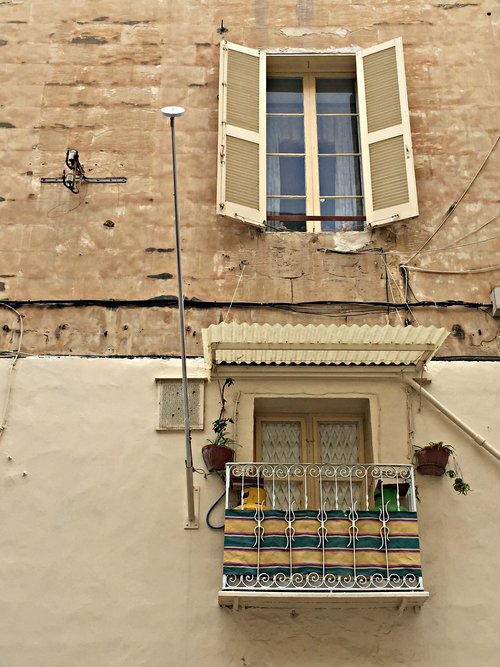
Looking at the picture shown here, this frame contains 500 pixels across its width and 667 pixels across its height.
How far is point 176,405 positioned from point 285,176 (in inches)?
114

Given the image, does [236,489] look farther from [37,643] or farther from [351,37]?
[351,37]

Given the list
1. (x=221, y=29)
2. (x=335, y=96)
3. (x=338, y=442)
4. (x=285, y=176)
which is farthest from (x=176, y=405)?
(x=221, y=29)

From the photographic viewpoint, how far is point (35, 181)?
30.2ft

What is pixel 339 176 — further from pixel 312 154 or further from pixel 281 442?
pixel 281 442

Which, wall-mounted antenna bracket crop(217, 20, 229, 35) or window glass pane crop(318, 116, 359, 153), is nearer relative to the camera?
window glass pane crop(318, 116, 359, 153)

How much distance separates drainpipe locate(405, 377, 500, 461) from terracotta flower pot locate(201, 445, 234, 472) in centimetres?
177

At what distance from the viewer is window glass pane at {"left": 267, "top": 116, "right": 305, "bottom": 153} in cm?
958

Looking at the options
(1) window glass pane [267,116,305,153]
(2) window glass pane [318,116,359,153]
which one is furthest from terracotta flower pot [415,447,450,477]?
(1) window glass pane [267,116,305,153]

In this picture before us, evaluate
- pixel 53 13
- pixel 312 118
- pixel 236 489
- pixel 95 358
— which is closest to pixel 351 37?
pixel 312 118

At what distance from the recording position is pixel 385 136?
923 cm

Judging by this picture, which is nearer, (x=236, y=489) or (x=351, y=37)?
(x=236, y=489)

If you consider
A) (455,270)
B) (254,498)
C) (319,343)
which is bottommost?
(254,498)

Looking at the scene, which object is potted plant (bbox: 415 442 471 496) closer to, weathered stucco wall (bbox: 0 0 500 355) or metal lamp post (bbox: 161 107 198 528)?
weathered stucco wall (bbox: 0 0 500 355)

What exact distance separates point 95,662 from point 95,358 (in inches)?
105
